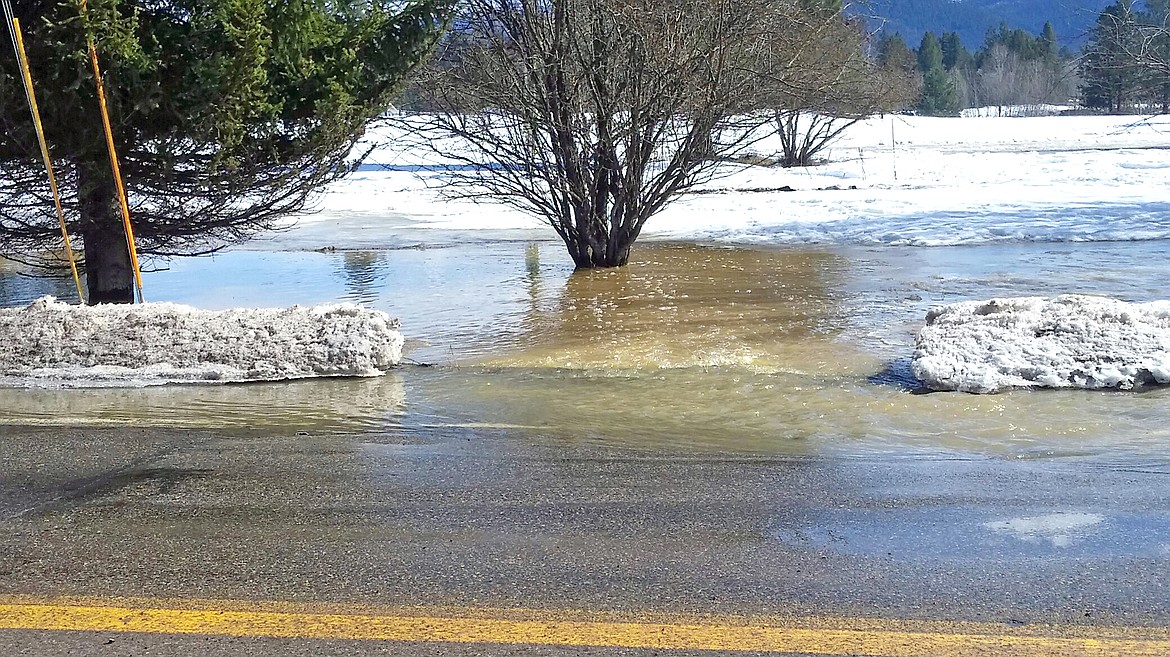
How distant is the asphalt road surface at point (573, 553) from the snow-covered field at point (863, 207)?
22.8 feet

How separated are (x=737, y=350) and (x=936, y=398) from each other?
6.88ft

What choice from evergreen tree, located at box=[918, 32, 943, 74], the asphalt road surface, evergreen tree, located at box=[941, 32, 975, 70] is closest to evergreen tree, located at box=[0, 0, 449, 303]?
the asphalt road surface

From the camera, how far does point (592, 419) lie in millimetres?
6891

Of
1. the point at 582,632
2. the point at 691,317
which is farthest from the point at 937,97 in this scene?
the point at 582,632

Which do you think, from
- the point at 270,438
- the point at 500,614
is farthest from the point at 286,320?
the point at 500,614

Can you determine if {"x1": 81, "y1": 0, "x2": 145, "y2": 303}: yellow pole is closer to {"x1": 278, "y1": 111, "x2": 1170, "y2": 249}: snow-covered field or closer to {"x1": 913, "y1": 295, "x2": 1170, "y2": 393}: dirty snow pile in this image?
{"x1": 278, "y1": 111, "x2": 1170, "y2": 249}: snow-covered field

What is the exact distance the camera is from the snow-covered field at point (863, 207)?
59.3 feet

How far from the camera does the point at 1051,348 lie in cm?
755

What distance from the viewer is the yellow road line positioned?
3.43 meters

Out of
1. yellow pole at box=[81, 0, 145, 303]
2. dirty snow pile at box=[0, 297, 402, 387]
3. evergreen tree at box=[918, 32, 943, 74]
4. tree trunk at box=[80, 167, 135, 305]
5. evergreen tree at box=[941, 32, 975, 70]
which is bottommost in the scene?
dirty snow pile at box=[0, 297, 402, 387]

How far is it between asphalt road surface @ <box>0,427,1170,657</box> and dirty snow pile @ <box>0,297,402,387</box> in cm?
217

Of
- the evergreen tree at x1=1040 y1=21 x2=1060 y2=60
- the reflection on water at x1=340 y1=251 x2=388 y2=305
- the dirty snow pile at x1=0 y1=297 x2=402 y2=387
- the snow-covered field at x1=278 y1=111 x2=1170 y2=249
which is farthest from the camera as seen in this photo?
the evergreen tree at x1=1040 y1=21 x2=1060 y2=60

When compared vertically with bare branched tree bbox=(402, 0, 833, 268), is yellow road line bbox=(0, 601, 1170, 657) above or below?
below

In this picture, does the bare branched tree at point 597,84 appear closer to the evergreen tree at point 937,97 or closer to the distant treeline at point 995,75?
the distant treeline at point 995,75
